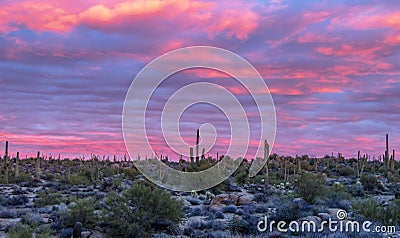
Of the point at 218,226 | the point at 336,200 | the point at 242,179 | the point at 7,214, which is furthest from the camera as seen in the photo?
the point at 242,179

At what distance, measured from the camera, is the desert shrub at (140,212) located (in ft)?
55.7

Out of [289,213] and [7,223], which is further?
[7,223]

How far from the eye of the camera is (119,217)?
17.4 m

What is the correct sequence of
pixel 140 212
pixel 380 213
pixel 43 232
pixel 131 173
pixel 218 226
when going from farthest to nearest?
pixel 131 173, pixel 218 226, pixel 140 212, pixel 380 213, pixel 43 232

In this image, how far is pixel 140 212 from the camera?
17578 millimetres

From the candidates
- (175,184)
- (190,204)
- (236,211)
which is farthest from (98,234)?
(175,184)

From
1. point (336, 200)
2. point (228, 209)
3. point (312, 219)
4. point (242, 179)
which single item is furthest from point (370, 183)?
point (312, 219)

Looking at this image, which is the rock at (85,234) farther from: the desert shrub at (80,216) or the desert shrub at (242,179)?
the desert shrub at (242,179)

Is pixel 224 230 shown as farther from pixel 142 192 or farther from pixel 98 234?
pixel 98 234

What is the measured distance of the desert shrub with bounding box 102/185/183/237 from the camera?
55.7ft

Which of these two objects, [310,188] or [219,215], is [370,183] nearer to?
[310,188]

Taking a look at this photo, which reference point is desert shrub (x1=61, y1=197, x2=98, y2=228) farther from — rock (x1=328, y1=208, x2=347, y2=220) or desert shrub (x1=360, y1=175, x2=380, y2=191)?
desert shrub (x1=360, y1=175, x2=380, y2=191)

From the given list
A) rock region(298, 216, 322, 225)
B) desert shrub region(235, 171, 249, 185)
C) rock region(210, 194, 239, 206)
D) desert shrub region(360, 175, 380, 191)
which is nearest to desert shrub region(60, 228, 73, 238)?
rock region(298, 216, 322, 225)

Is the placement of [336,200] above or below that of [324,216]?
above
